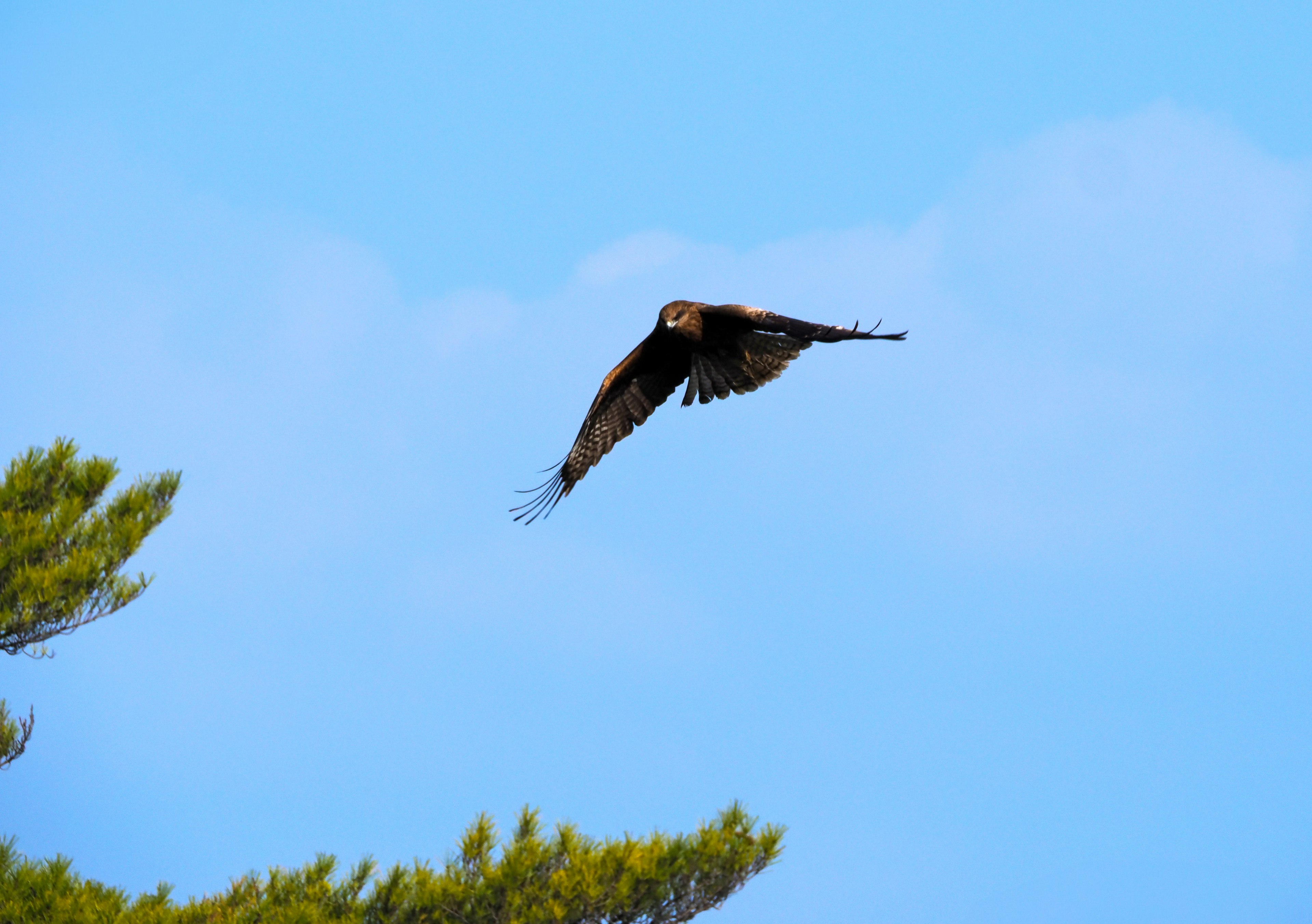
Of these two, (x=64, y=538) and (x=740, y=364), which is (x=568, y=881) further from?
(x=64, y=538)

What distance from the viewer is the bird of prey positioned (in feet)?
26.7

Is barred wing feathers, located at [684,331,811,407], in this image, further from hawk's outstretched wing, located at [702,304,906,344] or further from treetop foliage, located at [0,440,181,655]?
treetop foliage, located at [0,440,181,655]

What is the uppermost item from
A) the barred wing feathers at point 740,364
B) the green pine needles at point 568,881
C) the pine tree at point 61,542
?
the barred wing feathers at point 740,364

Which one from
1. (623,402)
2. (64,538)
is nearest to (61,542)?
(64,538)

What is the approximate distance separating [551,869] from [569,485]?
2809 millimetres

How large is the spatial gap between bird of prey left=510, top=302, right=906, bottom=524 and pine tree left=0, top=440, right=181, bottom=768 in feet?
11.1

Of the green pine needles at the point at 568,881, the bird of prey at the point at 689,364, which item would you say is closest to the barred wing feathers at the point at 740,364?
the bird of prey at the point at 689,364

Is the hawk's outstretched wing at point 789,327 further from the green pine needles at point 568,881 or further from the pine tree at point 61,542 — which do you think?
the pine tree at point 61,542

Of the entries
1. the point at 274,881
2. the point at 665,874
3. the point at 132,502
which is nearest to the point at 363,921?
the point at 274,881

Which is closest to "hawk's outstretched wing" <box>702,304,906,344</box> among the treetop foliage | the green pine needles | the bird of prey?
the bird of prey

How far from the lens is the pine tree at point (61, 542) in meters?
9.32

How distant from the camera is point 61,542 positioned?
973 cm

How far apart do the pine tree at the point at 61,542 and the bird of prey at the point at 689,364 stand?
133 inches

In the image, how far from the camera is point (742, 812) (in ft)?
23.6
